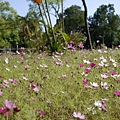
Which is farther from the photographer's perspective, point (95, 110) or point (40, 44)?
point (40, 44)

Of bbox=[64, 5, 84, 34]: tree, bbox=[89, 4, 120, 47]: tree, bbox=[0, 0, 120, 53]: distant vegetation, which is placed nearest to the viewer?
bbox=[0, 0, 120, 53]: distant vegetation

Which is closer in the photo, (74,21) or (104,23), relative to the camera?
(104,23)

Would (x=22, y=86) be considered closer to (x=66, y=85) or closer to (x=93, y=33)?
(x=66, y=85)

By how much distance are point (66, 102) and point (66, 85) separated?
509 mm

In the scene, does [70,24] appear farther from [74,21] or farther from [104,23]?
[104,23]

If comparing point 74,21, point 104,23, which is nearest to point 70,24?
point 74,21

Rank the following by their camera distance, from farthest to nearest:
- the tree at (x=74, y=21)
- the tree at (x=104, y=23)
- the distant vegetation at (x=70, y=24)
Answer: the tree at (x=74, y=21) < the tree at (x=104, y=23) < the distant vegetation at (x=70, y=24)

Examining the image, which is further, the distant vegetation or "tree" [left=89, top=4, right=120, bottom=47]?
"tree" [left=89, top=4, right=120, bottom=47]

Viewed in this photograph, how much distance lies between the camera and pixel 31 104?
185cm

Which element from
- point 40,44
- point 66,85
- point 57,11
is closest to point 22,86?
point 66,85

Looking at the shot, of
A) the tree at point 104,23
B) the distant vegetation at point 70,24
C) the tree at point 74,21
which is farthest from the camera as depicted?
the tree at point 74,21

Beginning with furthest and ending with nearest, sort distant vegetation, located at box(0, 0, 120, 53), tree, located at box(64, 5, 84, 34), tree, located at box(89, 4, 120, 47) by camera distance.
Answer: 1. tree, located at box(64, 5, 84, 34)
2. tree, located at box(89, 4, 120, 47)
3. distant vegetation, located at box(0, 0, 120, 53)

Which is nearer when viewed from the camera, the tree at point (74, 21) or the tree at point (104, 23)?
the tree at point (104, 23)

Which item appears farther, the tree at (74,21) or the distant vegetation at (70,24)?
the tree at (74,21)
